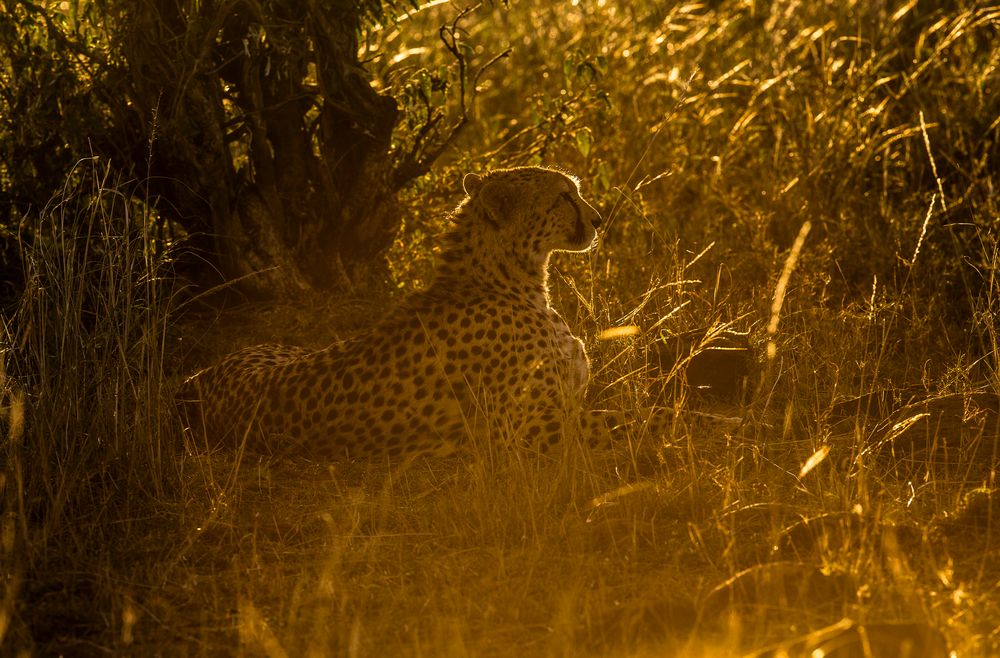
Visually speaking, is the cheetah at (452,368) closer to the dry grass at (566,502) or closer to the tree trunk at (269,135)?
the dry grass at (566,502)

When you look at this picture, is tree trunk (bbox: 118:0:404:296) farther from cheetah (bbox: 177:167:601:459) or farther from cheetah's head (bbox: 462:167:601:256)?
cheetah's head (bbox: 462:167:601:256)

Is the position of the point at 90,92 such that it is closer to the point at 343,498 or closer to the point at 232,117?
the point at 232,117

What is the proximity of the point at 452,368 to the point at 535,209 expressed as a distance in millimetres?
661

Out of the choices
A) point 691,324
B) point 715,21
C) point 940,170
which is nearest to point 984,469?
point 691,324

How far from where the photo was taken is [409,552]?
351 cm

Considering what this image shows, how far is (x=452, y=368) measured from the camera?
4.38 m

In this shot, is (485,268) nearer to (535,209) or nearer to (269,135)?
(535,209)

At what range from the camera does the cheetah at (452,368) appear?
14.2ft

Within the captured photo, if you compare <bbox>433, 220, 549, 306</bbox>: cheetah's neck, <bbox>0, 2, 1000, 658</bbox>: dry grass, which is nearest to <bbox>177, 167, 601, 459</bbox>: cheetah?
<bbox>433, 220, 549, 306</bbox>: cheetah's neck

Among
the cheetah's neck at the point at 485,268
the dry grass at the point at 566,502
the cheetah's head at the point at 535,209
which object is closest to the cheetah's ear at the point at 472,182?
the cheetah's head at the point at 535,209

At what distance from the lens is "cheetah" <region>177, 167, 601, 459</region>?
4.32m

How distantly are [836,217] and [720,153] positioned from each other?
76 centimetres

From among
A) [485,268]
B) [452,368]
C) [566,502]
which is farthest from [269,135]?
[566,502]

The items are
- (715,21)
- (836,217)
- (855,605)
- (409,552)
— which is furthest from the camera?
(715,21)
